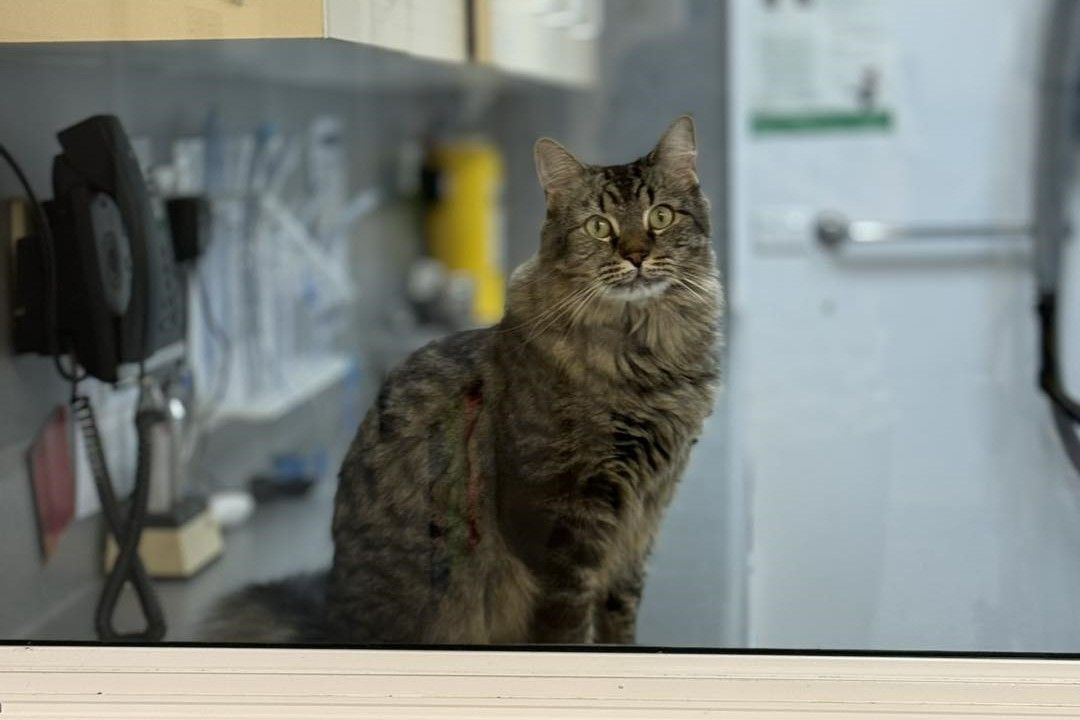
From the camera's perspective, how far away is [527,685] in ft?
3.18

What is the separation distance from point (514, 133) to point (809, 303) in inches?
27.4

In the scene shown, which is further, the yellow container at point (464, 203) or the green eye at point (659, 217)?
the yellow container at point (464, 203)

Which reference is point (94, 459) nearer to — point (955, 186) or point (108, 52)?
point (108, 52)

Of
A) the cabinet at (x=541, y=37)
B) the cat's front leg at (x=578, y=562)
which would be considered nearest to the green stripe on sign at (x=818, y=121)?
the cabinet at (x=541, y=37)

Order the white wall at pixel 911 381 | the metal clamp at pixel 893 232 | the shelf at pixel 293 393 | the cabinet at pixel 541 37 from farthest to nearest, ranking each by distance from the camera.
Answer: the metal clamp at pixel 893 232
the shelf at pixel 293 393
the cabinet at pixel 541 37
the white wall at pixel 911 381

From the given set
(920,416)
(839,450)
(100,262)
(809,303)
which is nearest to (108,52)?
(100,262)

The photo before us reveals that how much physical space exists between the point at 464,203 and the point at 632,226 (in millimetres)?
1881

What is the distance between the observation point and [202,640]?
3.43ft

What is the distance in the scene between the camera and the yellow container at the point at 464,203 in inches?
95.7

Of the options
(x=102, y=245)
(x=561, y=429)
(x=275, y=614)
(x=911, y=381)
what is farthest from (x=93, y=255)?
(x=911, y=381)

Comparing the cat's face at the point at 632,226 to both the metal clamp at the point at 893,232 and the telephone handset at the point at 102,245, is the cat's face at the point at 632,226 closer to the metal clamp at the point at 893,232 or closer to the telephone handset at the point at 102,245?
the telephone handset at the point at 102,245

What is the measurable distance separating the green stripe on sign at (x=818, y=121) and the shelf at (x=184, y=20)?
1.53 metres

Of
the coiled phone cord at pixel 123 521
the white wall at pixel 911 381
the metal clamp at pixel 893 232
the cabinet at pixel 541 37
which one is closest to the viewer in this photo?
the white wall at pixel 911 381

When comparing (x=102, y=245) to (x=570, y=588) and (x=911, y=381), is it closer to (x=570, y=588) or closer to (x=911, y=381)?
(x=570, y=588)
